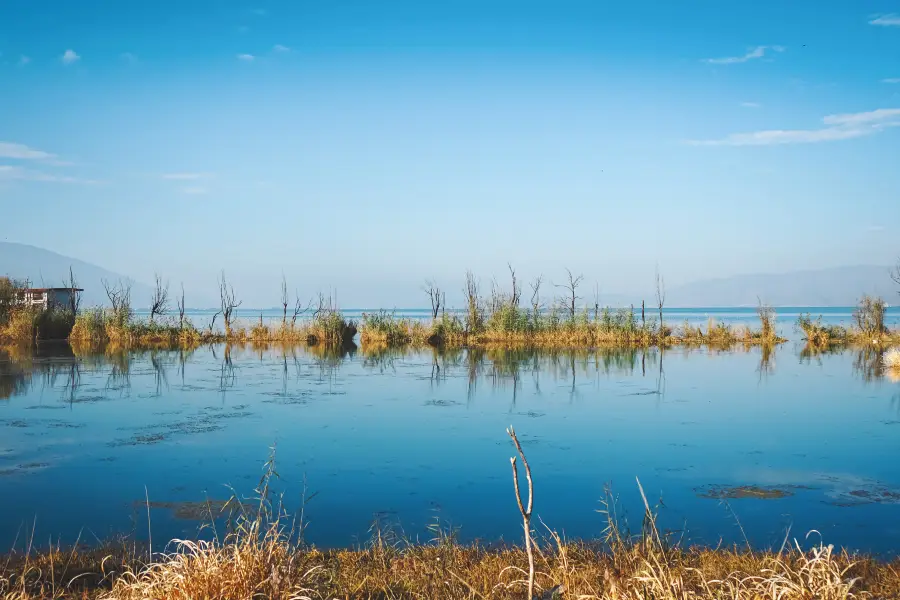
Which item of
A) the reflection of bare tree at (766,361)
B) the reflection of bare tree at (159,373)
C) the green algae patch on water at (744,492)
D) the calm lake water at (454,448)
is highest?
the reflection of bare tree at (159,373)

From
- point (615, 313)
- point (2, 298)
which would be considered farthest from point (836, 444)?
point (2, 298)

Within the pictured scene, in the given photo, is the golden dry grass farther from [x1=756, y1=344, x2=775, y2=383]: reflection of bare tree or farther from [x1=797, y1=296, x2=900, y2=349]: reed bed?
[x1=797, y1=296, x2=900, y2=349]: reed bed

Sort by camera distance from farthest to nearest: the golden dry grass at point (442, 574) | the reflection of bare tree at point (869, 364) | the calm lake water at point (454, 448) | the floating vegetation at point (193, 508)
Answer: the reflection of bare tree at point (869, 364)
the calm lake water at point (454, 448)
the floating vegetation at point (193, 508)
the golden dry grass at point (442, 574)

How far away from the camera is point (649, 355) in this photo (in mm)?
25047

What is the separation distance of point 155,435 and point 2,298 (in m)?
25.9

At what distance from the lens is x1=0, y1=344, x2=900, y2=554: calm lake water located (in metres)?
7.09

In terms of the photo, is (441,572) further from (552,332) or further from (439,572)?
(552,332)

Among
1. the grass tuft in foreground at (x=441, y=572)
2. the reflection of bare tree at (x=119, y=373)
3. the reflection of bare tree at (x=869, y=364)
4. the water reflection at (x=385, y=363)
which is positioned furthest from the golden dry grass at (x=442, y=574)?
the reflection of bare tree at (x=869, y=364)

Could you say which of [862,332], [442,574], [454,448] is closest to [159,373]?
[454,448]

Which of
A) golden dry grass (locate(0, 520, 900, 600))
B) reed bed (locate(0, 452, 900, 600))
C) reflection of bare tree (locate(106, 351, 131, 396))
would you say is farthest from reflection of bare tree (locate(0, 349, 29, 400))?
golden dry grass (locate(0, 520, 900, 600))

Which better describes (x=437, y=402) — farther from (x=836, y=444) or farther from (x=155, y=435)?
(x=836, y=444)

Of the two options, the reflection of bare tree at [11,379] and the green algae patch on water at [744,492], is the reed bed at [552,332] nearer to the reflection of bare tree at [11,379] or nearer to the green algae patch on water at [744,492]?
the reflection of bare tree at [11,379]

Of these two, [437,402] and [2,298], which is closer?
[437,402]

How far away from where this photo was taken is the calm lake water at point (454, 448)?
709cm
